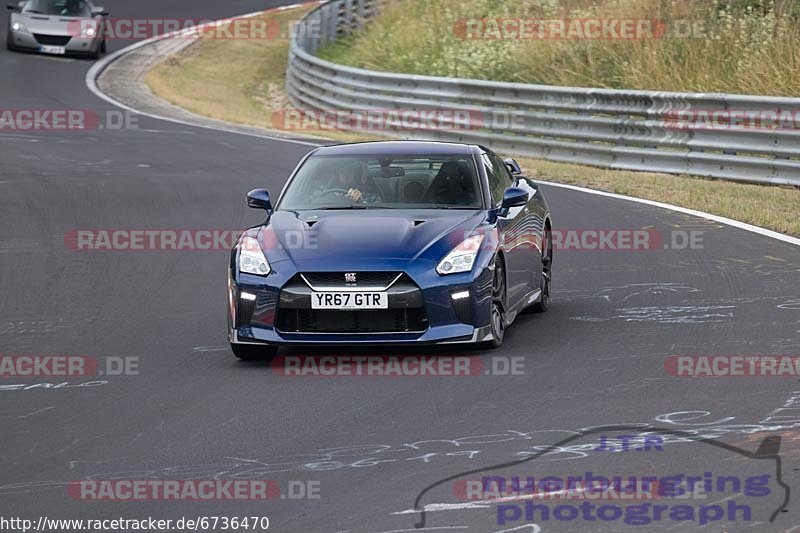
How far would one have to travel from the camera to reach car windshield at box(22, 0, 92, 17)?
120 feet

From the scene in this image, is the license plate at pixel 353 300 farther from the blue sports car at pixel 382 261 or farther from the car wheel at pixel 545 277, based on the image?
the car wheel at pixel 545 277

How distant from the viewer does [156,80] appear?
34812mm

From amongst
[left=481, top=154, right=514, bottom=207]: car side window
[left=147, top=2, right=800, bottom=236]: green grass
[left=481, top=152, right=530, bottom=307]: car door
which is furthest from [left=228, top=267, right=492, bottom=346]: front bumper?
[left=147, top=2, right=800, bottom=236]: green grass

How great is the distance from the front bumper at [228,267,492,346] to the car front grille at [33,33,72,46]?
27823 millimetres

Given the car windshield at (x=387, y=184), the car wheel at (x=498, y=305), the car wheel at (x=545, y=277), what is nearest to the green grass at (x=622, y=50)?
the car wheel at (x=545, y=277)

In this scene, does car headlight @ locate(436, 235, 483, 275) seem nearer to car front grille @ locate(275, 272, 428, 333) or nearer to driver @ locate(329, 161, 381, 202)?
car front grille @ locate(275, 272, 428, 333)

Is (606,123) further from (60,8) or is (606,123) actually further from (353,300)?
(60,8)

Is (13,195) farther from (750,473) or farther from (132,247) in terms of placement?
(750,473)

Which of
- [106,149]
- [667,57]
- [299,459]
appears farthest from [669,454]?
[667,57]

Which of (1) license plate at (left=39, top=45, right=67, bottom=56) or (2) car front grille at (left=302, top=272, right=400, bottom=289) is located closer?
(2) car front grille at (left=302, top=272, right=400, bottom=289)

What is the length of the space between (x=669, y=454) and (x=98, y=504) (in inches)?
98.7

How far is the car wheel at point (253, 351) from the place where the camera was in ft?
32.6

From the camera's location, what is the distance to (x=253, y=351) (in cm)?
998

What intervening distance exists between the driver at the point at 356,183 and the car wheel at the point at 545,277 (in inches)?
61.0
